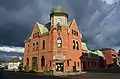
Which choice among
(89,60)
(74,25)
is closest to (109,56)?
(89,60)

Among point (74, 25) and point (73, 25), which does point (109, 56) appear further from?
point (73, 25)

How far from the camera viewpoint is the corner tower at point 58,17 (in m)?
49.5

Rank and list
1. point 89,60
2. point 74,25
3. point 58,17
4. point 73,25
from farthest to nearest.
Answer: point 89,60 < point 74,25 < point 73,25 < point 58,17

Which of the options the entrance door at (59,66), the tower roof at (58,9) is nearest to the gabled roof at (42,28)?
the tower roof at (58,9)

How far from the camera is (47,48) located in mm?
47938

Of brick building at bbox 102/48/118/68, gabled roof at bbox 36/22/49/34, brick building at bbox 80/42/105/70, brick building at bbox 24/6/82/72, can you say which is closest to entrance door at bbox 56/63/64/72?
brick building at bbox 24/6/82/72

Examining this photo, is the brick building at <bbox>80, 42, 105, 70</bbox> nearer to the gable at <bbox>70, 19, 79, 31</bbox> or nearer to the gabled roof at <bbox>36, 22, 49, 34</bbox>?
the gable at <bbox>70, 19, 79, 31</bbox>

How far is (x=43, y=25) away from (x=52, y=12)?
22.4 ft

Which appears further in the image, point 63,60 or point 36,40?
point 36,40

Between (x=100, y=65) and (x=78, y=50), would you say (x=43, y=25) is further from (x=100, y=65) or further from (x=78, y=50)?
(x=100, y=65)

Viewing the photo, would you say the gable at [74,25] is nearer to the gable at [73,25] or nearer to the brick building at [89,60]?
the gable at [73,25]

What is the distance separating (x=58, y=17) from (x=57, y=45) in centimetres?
822

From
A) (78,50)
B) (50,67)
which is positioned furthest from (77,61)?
(50,67)

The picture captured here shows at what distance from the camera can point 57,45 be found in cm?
4725
